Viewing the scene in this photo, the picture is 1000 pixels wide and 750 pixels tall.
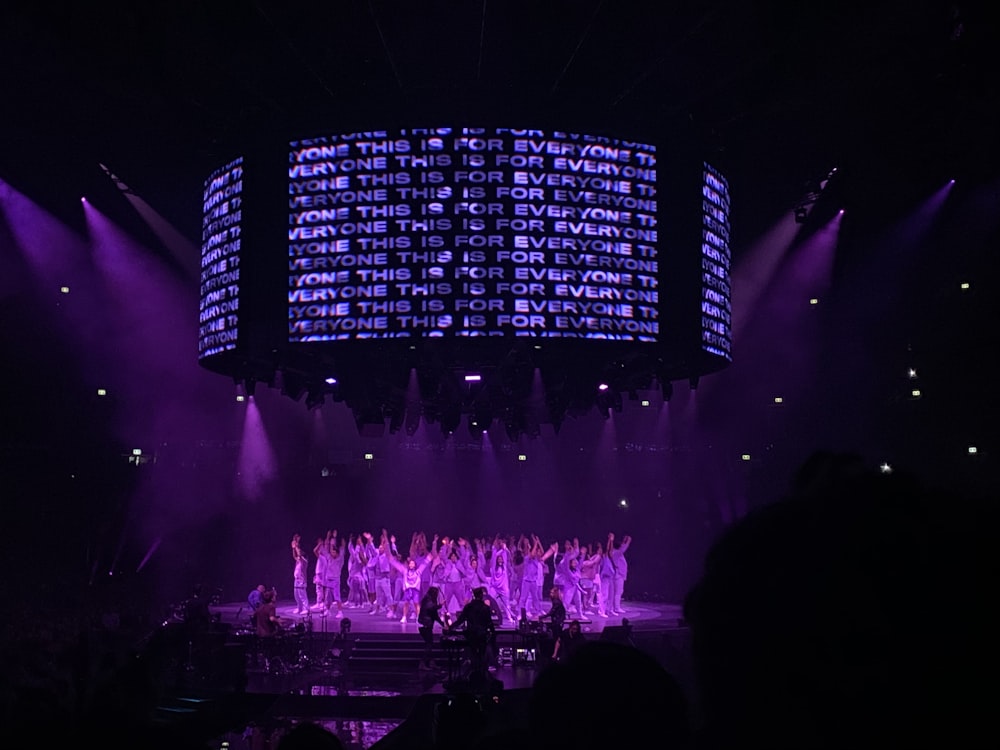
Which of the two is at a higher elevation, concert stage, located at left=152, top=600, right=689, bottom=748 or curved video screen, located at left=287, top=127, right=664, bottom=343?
curved video screen, located at left=287, top=127, right=664, bottom=343

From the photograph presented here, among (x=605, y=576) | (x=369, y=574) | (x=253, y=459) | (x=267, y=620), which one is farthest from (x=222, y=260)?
(x=253, y=459)

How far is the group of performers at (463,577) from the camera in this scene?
79.9 feet

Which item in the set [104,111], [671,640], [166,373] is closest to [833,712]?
[104,111]

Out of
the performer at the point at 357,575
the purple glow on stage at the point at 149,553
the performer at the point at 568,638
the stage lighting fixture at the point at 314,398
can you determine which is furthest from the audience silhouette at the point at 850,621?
the purple glow on stage at the point at 149,553

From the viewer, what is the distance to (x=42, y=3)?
35.2 ft

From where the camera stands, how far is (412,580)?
2430 cm

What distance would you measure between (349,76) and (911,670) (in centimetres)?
1313

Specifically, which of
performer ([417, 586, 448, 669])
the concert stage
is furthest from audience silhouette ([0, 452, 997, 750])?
performer ([417, 586, 448, 669])

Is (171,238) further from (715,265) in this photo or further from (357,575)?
(715,265)

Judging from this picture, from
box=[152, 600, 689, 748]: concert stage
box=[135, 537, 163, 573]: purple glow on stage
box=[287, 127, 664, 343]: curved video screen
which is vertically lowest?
box=[152, 600, 689, 748]: concert stage

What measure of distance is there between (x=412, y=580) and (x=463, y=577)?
146 centimetres

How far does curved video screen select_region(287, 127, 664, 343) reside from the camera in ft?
36.5

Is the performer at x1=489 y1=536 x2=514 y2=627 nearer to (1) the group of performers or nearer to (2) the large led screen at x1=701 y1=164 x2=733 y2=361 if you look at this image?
(1) the group of performers

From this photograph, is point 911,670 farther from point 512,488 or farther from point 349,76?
point 512,488
